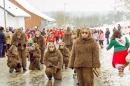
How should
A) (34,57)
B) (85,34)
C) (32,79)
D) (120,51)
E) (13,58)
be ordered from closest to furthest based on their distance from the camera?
(85,34) < (120,51) < (32,79) < (13,58) < (34,57)

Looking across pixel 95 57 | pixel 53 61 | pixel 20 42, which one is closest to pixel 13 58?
pixel 20 42

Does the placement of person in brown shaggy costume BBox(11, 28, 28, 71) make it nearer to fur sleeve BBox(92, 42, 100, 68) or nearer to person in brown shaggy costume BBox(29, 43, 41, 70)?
person in brown shaggy costume BBox(29, 43, 41, 70)

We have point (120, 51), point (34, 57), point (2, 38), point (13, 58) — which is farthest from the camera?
point (2, 38)

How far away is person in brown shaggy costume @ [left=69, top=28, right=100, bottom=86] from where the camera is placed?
7.55 meters

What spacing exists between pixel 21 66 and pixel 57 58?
2630 mm

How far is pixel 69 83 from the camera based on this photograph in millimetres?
10023

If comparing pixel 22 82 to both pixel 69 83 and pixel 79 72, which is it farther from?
pixel 79 72

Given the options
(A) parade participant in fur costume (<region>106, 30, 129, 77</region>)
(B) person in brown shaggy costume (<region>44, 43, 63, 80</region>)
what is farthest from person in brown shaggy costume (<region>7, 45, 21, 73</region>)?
(A) parade participant in fur costume (<region>106, 30, 129, 77</region>)

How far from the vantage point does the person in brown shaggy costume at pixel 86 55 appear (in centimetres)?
755

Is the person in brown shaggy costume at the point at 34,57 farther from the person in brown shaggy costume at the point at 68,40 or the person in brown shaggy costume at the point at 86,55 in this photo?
the person in brown shaggy costume at the point at 86,55

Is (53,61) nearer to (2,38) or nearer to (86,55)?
(86,55)

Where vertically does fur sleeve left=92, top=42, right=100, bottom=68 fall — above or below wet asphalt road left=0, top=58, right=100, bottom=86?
above

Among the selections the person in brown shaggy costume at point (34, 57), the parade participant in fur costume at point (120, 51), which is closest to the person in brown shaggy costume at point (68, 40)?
the person in brown shaggy costume at point (34, 57)

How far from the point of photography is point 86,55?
7.57m
